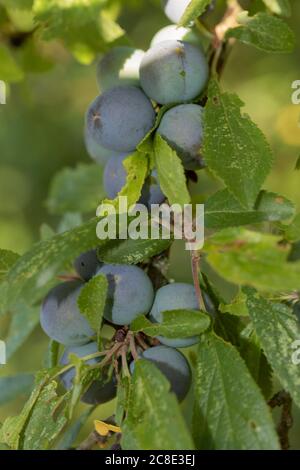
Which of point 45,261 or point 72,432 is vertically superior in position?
point 45,261

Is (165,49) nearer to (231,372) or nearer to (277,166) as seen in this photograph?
(231,372)

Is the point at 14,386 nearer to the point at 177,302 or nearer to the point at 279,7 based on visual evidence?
the point at 177,302

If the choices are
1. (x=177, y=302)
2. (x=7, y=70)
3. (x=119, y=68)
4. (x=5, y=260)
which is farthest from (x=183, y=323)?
(x=7, y=70)

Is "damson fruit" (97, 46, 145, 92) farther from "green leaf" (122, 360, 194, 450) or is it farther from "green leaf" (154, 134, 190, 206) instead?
"green leaf" (122, 360, 194, 450)

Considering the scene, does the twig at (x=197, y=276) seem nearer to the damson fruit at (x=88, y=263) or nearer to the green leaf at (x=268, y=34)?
the damson fruit at (x=88, y=263)

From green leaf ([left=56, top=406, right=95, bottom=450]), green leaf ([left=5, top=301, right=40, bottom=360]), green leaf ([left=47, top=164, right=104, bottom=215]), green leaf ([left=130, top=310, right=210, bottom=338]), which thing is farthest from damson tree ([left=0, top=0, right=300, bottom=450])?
green leaf ([left=47, top=164, right=104, bottom=215])

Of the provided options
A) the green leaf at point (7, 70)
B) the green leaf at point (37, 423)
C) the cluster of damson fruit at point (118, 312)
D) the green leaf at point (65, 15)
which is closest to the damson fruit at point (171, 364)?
the cluster of damson fruit at point (118, 312)
